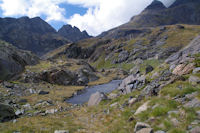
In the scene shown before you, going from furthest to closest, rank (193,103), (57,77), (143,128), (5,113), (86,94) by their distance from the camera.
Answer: (57,77) → (86,94) → (5,113) → (193,103) → (143,128)

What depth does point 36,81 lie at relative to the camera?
65375 millimetres

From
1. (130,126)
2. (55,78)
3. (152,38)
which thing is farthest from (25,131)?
(152,38)

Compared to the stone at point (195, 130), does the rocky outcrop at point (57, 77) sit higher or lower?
higher

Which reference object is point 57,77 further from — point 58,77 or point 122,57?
point 122,57

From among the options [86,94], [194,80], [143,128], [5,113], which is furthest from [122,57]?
[143,128]

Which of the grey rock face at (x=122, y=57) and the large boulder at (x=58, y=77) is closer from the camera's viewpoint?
the large boulder at (x=58, y=77)

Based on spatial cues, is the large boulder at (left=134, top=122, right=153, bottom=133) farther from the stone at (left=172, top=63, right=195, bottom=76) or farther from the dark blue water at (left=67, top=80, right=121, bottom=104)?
the dark blue water at (left=67, top=80, right=121, bottom=104)

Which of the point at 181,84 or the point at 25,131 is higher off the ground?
the point at 181,84

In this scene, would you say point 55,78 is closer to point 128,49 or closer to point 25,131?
point 25,131

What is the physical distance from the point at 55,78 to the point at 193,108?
71519 millimetres

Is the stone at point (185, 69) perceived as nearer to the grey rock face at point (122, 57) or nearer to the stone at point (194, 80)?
the stone at point (194, 80)

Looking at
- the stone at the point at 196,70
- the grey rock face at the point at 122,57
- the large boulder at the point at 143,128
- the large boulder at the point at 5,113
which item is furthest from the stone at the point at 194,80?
the grey rock face at the point at 122,57

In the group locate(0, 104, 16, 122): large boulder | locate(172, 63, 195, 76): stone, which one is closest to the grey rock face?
locate(172, 63, 195, 76): stone

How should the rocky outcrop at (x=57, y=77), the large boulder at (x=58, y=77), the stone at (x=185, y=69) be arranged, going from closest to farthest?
the stone at (x=185, y=69)
the rocky outcrop at (x=57, y=77)
the large boulder at (x=58, y=77)
